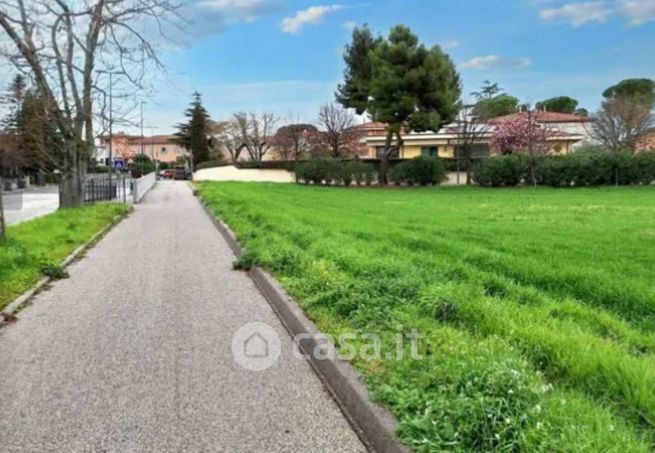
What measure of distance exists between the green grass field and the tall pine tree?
256 ft

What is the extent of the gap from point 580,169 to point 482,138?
652 inches

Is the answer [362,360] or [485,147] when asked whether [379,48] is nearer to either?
[485,147]

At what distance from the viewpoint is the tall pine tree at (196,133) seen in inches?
3442

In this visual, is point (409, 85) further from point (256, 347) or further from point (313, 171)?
Answer: point (256, 347)

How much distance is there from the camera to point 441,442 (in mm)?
2998

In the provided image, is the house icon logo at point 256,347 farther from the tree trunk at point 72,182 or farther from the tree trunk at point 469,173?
the tree trunk at point 469,173

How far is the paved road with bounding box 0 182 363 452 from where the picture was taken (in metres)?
3.58

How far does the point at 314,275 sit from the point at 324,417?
3575mm

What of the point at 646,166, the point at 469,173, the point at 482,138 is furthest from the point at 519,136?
the point at 646,166

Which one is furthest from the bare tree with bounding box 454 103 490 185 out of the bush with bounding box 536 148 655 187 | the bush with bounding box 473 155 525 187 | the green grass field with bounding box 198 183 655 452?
the green grass field with bounding box 198 183 655 452

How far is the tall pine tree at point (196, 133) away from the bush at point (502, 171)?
55.1m

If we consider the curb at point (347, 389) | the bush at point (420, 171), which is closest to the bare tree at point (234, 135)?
the bush at point (420, 171)

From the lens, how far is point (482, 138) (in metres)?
51.6

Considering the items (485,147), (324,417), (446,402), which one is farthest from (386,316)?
(485,147)
